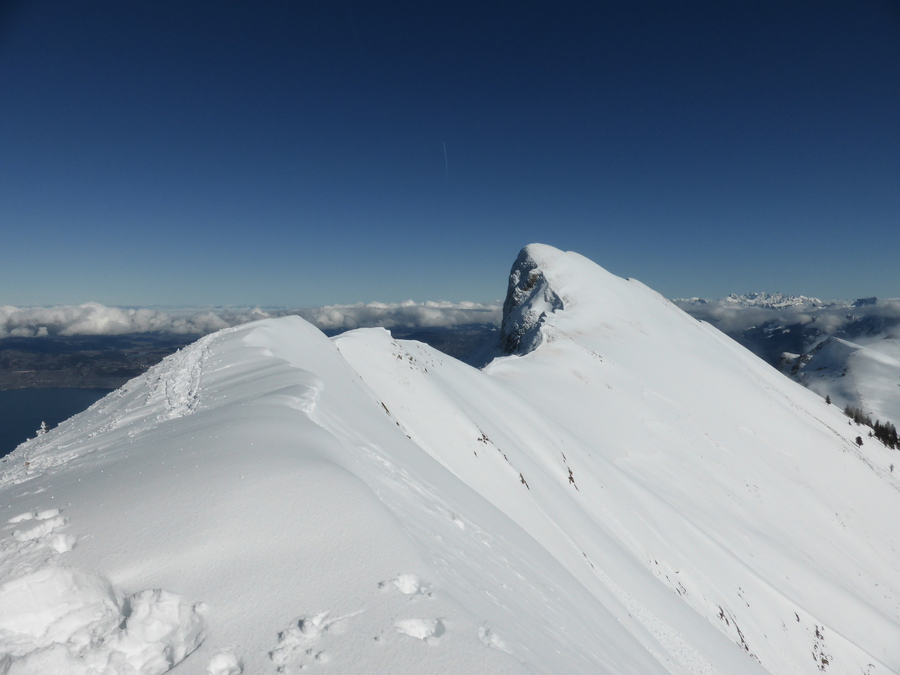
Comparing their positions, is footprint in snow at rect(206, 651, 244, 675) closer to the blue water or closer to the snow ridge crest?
the snow ridge crest

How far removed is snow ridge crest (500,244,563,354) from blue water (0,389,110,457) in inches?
2263

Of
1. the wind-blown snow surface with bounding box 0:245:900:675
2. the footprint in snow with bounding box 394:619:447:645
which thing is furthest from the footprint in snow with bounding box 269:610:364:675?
the footprint in snow with bounding box 394:619:447:645

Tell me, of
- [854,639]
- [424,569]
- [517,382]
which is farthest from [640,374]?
[424,569]

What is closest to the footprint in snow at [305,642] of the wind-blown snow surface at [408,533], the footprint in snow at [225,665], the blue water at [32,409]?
the wind-blown snow surface at [408,533]

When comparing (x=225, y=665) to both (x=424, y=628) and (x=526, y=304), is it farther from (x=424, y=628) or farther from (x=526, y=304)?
(x=526, y=304)

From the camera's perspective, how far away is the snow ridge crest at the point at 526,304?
4762 centimetres

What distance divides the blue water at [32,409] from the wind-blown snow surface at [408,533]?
58.2 m

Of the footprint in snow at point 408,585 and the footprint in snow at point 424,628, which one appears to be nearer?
the footprint in snow at point 424,628

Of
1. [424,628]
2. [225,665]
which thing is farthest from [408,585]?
[225,665]

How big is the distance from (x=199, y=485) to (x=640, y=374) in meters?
42.1

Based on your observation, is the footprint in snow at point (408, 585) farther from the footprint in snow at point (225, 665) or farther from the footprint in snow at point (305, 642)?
the footprint in snow at point (225, 665)

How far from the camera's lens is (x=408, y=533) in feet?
16.4

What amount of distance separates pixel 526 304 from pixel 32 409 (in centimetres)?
10982

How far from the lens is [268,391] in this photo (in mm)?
10383
